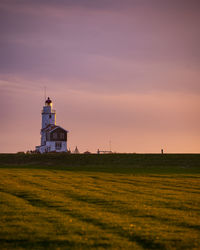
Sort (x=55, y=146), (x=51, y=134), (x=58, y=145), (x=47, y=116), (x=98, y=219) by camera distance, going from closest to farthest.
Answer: (x=98, y=219) < (x=51, y=134) < (x=55, y=146) < (x=58, y=145) < (x=47, y=116)

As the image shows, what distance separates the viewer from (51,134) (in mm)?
112938

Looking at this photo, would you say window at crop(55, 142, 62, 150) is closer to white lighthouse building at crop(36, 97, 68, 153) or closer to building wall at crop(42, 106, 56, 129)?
white lighthouse building at crop(36, 97, 68, 153)

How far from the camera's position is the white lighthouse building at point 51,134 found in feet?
373

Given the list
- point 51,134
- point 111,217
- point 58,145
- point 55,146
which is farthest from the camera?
point 58,145

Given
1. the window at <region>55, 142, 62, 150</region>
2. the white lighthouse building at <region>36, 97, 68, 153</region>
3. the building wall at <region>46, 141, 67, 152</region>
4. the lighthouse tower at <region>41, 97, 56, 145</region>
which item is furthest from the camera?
the lighthouse tower at <region>41, 97, 56, 145</region>

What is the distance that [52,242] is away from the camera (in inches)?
558

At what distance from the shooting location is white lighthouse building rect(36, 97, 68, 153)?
113625mm

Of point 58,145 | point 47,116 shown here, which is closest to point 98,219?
point 58,145

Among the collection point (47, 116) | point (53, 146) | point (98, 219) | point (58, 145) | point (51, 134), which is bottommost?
point (98, 219)

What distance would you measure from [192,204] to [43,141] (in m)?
98.8

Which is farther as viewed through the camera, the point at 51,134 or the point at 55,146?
the point at 55,146

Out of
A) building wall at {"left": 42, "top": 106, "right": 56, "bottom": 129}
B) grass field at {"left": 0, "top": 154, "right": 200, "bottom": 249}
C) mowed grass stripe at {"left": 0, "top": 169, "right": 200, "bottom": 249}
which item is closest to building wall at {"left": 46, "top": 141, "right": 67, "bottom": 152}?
building wall at {"left": 42, "top": 106, "right": 56, "bottom": 129}

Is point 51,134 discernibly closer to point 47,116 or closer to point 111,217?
point 47,116

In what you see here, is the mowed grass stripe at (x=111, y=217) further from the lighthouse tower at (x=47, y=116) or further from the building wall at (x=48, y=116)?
the building wall at (x=48, y=116)
